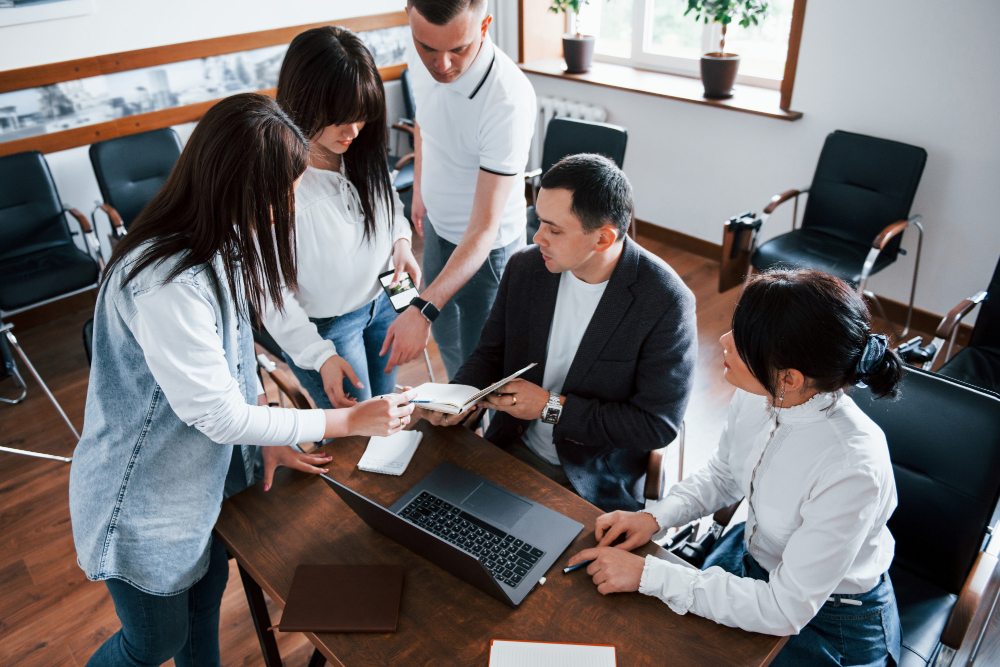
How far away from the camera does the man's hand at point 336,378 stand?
1760 mm

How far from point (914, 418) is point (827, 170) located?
2.31 meters

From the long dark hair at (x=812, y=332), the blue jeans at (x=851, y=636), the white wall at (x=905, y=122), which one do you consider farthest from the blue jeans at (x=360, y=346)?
the white wall at (x=905, y=122)

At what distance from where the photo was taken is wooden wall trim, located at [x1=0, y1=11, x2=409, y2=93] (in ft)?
11.3

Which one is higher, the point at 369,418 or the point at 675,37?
the point at 675,37

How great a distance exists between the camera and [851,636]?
1.37 m

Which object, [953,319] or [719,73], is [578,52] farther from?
[953,319]

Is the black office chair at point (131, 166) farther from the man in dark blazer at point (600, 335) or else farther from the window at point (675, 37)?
the window at point (675, 37)

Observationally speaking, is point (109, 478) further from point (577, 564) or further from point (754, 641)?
point (754, 641)

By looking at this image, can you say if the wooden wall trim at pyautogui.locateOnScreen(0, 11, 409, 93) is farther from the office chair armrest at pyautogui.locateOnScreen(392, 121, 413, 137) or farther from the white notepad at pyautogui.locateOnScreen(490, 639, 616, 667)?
the white notepad at pyautogui.locateOnScreen(490, 639, 616, 667)

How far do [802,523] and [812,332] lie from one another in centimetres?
39

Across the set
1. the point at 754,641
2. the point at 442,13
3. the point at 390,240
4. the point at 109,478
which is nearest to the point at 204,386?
the point at 109,478


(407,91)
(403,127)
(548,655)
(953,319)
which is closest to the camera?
(548,655)

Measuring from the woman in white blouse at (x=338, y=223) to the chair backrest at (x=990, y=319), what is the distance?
2.23 metres

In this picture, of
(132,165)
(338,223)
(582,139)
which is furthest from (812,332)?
(132,165)
